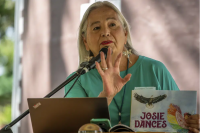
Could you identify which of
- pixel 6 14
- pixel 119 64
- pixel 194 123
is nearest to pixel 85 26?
pixel 119 64

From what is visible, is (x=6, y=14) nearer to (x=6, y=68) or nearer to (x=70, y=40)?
(x=6, y=68)

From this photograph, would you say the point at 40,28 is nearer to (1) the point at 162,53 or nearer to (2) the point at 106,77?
(1) the point at 162,53

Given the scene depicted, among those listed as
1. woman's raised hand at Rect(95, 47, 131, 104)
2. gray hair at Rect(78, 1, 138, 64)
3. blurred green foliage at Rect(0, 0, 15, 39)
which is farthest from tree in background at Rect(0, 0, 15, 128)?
woman's raised hand at Rect(95, 47, 131, 104)

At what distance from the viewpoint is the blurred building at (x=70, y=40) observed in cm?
254

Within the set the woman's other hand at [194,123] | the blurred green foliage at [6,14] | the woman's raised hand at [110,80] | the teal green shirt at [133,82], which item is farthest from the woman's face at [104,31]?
the blurred green foliage at [6,14]

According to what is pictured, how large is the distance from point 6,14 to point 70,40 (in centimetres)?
854

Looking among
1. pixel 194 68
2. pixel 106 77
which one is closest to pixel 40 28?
pixel 194 68

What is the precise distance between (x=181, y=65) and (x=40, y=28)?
201 cm

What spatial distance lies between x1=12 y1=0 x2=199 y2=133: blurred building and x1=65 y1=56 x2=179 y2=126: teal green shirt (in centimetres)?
38

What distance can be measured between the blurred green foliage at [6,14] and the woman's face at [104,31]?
9.73m

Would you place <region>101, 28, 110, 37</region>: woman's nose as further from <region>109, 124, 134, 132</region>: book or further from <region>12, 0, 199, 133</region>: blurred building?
<region>109, 124, 134, 132</region>: book

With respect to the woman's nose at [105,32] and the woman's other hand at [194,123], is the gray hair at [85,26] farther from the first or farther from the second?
the woman's other hand at [194,123]

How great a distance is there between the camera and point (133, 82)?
198 cm

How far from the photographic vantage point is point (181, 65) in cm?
256
